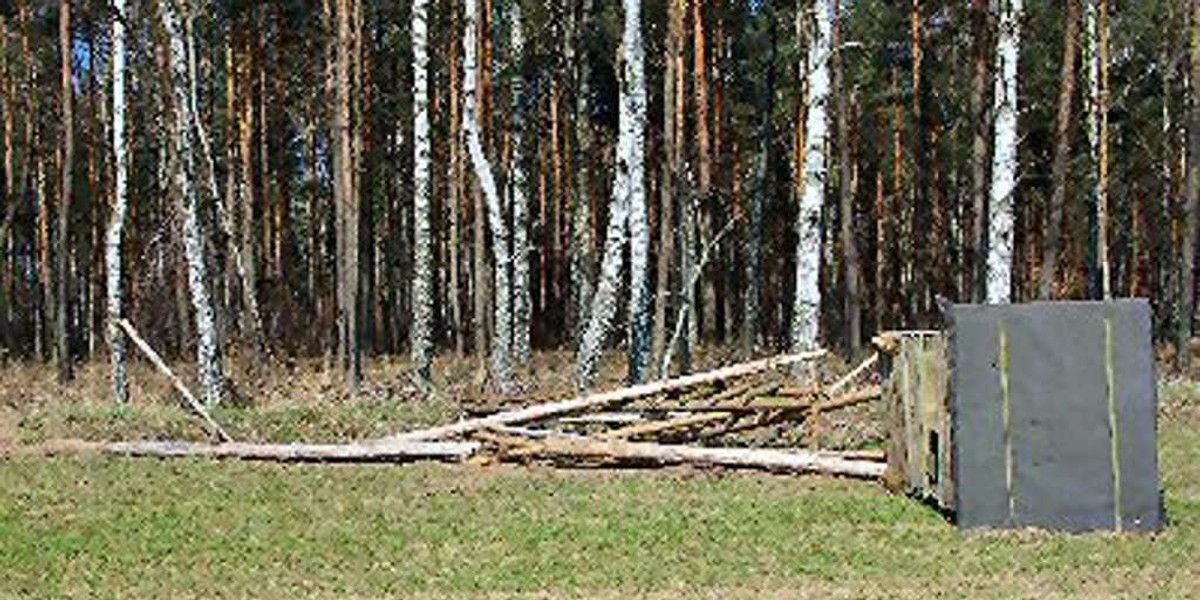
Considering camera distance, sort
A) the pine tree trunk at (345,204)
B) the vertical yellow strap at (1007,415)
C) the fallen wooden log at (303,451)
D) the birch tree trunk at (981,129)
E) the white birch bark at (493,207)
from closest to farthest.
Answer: the vertical yellow strap at (1007,415), the fallen wooden log at (303,451), the white birch bark at (493,207), the pine tree trunk at (345,204), the birch tree trunk at (981,129)

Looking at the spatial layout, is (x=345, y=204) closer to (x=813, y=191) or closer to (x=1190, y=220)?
(x=813, y=191)

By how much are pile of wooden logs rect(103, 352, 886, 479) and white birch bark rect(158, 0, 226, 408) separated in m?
4.62

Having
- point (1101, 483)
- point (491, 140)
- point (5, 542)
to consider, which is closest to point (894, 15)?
point (491, 140)

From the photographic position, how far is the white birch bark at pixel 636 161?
68.1 feet

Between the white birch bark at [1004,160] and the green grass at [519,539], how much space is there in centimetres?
361

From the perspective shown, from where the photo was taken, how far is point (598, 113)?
4134 cm

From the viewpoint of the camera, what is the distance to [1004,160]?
18.8 m

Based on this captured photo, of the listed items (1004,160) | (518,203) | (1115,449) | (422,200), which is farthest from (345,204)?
(1115,449)

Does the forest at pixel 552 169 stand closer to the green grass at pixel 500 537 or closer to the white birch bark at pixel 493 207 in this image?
the white birch bark at pixel 493 207

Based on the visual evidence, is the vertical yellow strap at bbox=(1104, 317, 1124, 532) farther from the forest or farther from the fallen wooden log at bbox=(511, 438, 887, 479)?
the forest

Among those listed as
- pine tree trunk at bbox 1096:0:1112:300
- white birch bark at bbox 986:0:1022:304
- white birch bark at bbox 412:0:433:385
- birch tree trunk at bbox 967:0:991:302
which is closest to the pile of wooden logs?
white birch bark at bbox 986:0:1022:304

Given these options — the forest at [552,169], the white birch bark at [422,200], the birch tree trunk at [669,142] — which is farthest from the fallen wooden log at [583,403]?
the white birch bark at [422,200]

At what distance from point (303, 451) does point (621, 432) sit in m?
3.30

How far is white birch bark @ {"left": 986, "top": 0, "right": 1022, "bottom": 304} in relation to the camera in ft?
61.7
